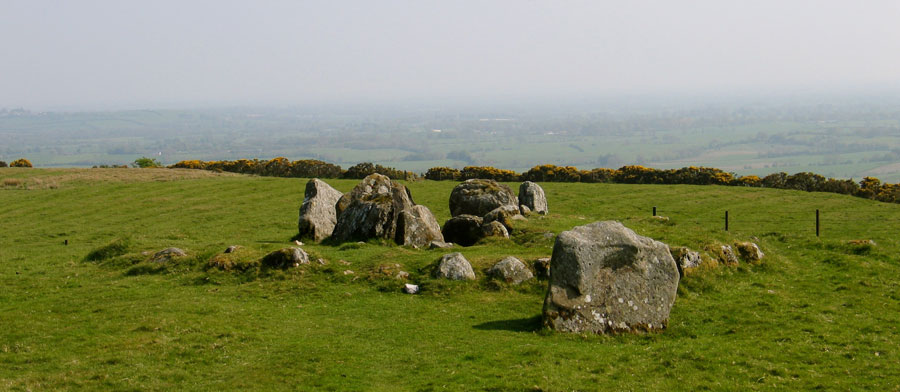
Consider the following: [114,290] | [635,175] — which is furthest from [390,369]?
[635,175]

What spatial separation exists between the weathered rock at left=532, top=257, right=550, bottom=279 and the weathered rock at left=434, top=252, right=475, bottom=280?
91.1 inches

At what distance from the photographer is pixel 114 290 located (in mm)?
23000

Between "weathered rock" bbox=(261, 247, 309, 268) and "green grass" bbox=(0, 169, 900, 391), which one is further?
"weathered rock" bbox=(261, 247, 309, 268)

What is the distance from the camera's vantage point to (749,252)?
26109 mm

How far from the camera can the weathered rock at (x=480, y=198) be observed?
123 ft

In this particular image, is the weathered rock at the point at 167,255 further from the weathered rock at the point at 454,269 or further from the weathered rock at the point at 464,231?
the weathered rock at the point at 464,231

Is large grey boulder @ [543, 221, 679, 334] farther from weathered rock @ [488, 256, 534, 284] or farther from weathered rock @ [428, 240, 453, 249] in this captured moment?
weathered rock @ [428, 240, 453, 249]

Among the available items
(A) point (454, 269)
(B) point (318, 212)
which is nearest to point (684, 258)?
(A) point (454, 269)

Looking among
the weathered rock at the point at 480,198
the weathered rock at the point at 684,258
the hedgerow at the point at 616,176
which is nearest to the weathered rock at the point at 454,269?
the weathered rock at the point at 684,258

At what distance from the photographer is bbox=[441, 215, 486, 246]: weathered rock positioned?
99.5ft

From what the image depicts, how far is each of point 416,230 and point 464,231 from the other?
2.46 m

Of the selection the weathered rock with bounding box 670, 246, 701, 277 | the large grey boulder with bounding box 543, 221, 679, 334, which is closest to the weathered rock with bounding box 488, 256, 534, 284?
the large grey boulder with bounding box 543, 221, 679, 334

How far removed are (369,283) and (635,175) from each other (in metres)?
45.0

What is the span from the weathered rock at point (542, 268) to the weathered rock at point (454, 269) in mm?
2313
